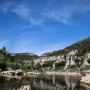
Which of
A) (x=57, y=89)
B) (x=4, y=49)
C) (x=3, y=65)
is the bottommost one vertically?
(x=57, y=89)

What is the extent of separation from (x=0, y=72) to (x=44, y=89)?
5522 cm

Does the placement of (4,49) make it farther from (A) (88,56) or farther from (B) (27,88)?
(B) (27,88)

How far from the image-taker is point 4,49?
490 ft

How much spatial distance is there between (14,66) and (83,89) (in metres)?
85.7

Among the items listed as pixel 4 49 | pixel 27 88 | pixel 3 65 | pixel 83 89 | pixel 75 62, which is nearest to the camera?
pixel 27 88

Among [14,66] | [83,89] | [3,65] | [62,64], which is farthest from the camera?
[62,64]

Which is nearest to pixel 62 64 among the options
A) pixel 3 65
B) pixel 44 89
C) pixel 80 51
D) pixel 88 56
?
pixel 80 51

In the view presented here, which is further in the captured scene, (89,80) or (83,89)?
(89,80)

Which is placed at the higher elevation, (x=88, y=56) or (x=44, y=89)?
(x=88, y=56)

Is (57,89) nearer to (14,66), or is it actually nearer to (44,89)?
(44,89)

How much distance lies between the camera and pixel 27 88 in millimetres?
47656

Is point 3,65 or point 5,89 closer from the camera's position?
point 5,89

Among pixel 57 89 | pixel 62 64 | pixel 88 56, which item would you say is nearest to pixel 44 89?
pixel 57 89

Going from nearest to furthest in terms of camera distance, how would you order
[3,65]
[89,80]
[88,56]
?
[89,80] < [3,65] < [88,56]
